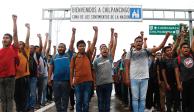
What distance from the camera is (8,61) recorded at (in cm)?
902

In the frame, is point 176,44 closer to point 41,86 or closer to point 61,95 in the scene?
point 61,95

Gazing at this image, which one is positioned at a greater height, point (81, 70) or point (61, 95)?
point (81, 70)

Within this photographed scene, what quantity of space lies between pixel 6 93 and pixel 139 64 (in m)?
2.79

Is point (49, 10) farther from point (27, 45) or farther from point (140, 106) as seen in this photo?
point (140, 106)

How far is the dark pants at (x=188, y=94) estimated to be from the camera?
9.53 metres

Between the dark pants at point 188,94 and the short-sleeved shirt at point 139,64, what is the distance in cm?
104

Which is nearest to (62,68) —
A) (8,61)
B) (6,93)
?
(8,61)

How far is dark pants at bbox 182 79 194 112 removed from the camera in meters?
9.53

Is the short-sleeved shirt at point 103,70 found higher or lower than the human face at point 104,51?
lower

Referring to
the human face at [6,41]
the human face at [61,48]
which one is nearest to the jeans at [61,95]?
the human face at [61,48]

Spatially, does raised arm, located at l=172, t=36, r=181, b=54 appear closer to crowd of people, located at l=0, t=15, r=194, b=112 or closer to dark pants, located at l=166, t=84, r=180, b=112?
crowd of people, located at l=0, t=15, r=194, b=112

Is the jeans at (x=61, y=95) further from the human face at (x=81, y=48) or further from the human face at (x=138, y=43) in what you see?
the human face at (x=138, y=43)

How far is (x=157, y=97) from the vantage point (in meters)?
13.3

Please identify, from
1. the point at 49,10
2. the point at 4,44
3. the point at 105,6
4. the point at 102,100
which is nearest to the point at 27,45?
the point at 4,44
